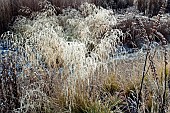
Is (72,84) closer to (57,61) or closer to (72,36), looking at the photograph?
(57,61)

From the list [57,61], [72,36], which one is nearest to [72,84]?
[57,61]

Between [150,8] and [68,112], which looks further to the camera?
[150,8]

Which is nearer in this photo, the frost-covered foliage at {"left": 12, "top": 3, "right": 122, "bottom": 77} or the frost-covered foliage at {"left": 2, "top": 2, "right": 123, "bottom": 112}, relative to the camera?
the frost-covered foliage at {"left": 2, "top": 2, "right": 123, "bottom": 112}

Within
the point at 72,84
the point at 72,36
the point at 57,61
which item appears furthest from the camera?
the point at 72,36

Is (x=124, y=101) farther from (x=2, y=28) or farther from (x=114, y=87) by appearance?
(x=2, y=28)

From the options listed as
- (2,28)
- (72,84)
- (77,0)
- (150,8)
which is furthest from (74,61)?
(150,8)

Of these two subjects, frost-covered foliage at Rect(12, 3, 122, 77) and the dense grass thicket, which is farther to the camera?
frost-covered foliage at Rect(12, 3, 122, 77)

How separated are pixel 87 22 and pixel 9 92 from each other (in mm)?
Result: 3111

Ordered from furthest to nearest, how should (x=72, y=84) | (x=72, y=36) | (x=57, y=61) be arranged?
1. (x=72, y=36)
2. (x=57, y=61)
3. (x=72, y=84)

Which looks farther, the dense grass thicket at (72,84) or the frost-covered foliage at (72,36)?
the frost-covered foliage at (72,36)

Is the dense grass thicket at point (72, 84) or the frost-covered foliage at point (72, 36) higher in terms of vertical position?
the frost-covered foliage at point (72, 36)

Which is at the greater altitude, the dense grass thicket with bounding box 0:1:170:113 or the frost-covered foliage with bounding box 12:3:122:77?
the frost-covered foliage with bounding box 12:3:122:77

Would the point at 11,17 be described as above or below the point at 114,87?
above

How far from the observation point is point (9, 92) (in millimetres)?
3195
